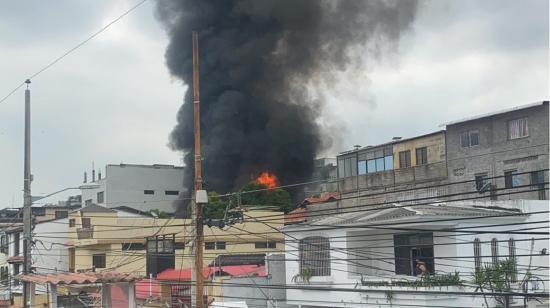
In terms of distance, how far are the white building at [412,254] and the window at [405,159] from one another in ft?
72.6

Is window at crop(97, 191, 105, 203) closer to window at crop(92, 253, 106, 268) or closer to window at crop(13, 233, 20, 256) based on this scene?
window at crop(13, 233, 20, 256)

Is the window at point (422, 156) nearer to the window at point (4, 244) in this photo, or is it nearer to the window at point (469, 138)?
the window at point (469, 138)

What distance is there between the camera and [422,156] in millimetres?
51438

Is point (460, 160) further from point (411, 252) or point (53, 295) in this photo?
point (53, 295)

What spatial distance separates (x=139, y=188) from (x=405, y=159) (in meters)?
31.8

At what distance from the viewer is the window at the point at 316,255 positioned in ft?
96.9

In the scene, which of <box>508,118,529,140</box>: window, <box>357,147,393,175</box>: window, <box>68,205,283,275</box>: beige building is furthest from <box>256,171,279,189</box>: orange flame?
<box>508,118,529,140</box>: window

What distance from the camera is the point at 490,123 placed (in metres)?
45.5

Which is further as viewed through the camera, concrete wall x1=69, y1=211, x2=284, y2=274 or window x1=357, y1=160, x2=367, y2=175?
window x1=357, y1=160, x2=367, y2=175

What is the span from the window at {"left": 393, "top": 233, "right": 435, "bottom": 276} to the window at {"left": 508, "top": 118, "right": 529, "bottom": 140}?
1868 centimetres

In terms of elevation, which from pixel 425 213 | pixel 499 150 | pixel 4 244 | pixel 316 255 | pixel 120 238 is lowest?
pixel 316 255

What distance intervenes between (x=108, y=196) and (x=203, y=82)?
45.7ft

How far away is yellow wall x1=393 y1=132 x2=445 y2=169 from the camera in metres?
50.1

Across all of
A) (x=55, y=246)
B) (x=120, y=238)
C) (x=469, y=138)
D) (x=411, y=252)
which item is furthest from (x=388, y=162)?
(x=411, y=252)
